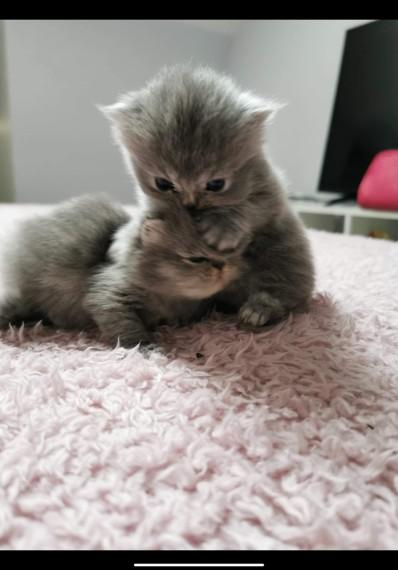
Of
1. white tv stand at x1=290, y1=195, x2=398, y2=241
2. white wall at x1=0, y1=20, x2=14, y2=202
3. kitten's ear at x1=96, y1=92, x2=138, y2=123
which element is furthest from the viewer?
white wall at x1=0, y1=20, x2=14, y2=202

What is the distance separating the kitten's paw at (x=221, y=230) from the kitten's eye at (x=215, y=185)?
0.16 feet

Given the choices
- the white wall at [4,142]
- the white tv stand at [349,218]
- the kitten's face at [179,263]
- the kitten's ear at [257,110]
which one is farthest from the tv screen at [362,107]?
the white wall at [4,142]

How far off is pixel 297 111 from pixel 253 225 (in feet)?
8.94

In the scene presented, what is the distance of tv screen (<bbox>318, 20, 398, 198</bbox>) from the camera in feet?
8.23

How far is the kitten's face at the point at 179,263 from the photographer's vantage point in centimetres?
81

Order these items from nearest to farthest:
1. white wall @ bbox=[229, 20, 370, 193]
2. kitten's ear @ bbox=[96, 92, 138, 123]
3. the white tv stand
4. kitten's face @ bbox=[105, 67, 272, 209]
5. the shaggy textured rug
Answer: the shaggy textured rug, kitten's face @ bbox=[105, 67, 272, 209], kitten's ear @ bbox=[96, 92, 138, 123], the white tv stand, white wall @ bbox=[229, 20, 370, 193]

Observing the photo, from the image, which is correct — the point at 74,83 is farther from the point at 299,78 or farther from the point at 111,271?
the point at 111,271

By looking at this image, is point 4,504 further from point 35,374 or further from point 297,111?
point 297,111

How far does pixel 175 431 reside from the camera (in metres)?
0.55

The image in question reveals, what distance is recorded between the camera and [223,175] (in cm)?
85

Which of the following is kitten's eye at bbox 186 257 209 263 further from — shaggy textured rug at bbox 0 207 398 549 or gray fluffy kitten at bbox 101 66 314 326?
shaggy textured rug at bbox 0 207 398 549

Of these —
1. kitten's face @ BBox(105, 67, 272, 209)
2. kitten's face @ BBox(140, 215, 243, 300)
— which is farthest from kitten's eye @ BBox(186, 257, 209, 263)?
kitten's face @ BBox(105, 67, 272, 209)

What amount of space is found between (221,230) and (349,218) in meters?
1.84

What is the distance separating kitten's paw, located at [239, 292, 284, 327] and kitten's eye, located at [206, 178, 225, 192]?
0.22m
